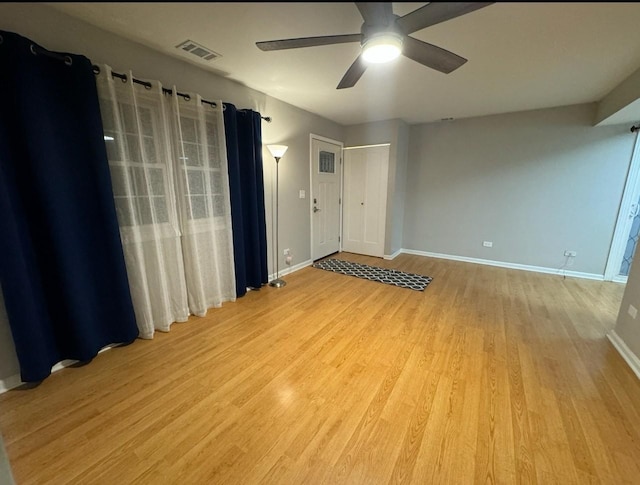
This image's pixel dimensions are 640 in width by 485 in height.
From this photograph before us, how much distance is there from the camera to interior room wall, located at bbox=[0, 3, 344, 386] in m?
1.75

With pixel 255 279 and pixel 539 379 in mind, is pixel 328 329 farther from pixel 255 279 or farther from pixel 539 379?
pixel 539 379

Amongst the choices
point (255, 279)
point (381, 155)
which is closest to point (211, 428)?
point (255, 279)

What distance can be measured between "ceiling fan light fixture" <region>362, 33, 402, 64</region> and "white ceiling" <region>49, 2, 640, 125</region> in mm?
282

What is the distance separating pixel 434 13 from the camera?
1395 mm

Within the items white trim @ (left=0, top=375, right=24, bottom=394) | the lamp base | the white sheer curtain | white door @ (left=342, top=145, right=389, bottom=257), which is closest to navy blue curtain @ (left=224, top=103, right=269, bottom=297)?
the white sheer curtain

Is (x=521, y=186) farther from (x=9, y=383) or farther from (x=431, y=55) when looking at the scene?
(x=9, y=383)

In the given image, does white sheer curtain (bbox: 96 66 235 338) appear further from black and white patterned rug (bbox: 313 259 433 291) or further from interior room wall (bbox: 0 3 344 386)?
black and white patterned rug (bbox: 313 259 433 291)

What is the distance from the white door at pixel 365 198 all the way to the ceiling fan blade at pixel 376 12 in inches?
127

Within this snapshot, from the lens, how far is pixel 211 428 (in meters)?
1.54

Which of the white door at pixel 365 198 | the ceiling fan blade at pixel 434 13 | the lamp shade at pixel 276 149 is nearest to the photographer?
the ceiling fan blade at pixel 434 13

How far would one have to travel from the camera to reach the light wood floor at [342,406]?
1.34 meters

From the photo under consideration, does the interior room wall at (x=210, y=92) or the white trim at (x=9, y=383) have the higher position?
the interior room wall at (x=210, y=92)

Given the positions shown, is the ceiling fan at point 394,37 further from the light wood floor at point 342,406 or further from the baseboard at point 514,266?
the baseboard at point 514,266

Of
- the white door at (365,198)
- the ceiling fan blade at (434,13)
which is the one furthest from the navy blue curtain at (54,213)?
the white door at (365,198)
